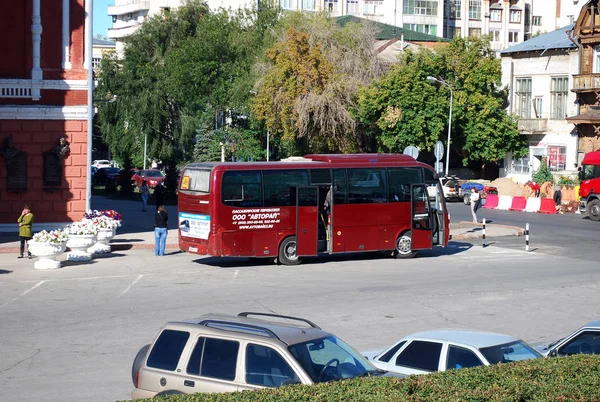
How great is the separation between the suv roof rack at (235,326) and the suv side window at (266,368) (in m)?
0.21

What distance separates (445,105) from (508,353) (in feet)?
167

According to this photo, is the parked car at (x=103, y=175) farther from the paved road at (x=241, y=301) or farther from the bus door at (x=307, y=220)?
the bus door at (x=307, y=220)

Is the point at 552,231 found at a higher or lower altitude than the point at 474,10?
lower

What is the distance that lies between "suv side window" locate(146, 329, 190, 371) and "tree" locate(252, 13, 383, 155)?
1886 inches

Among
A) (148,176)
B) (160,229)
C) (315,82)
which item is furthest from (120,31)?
(160,229)

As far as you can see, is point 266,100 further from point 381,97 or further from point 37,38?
point 37,38

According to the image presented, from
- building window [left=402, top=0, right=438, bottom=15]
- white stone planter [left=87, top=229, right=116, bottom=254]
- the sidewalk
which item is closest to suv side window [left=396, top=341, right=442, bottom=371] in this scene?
white stone planter [left=87, top=229, right=116, bottom=254]

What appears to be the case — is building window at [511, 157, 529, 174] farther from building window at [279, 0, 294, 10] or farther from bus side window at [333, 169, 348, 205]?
building window at [279, 0, 294, 10]

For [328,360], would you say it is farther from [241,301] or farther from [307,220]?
[307,220]

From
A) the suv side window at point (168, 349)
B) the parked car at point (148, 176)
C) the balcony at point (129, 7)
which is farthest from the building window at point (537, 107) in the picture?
the balcony at point (129, 7)

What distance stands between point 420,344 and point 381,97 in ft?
161

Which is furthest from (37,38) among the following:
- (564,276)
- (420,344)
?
(420,344)

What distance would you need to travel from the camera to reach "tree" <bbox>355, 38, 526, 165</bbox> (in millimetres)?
60156

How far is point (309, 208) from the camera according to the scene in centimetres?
2605
